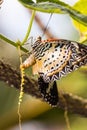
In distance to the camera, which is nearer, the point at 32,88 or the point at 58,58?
the point at 58,58

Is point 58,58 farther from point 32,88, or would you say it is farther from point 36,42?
point 32,88

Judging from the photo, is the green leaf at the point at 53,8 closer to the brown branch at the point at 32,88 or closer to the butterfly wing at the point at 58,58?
the butterfly wing at the point at 58,58

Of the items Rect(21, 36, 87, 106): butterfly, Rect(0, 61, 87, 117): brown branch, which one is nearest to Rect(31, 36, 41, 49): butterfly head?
Rect(21, 36, 87, 106): butterfly

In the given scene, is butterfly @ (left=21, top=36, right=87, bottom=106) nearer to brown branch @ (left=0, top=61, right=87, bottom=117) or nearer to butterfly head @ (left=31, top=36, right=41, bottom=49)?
butterfly head @ (left=31, top=36, right=41, bottom=49)

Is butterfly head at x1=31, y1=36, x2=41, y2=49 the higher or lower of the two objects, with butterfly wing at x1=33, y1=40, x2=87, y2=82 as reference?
higher

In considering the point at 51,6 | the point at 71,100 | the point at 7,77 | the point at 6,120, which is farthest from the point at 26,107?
the point at 51,6

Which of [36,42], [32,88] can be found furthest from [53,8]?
[32,88]

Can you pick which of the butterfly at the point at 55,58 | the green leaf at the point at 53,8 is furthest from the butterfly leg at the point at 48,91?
the green leaf at the point at 53,8
